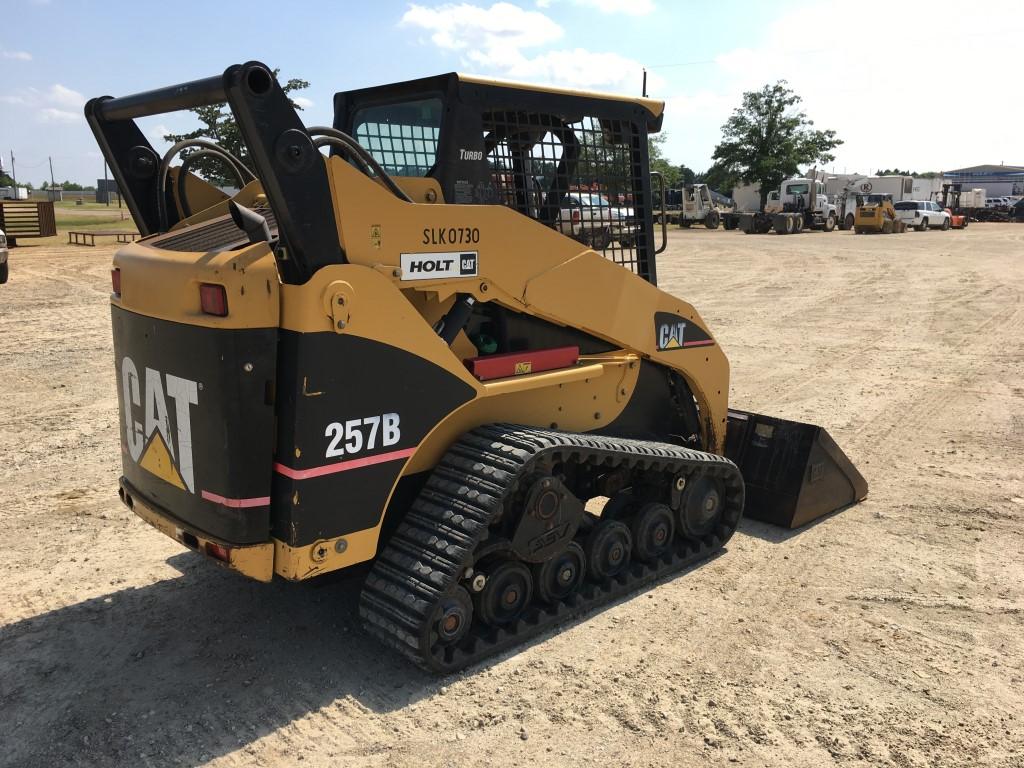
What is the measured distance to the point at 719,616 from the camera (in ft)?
14.5

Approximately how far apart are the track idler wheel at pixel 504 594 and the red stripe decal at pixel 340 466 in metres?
0.75

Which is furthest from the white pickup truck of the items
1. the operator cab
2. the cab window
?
the cab window

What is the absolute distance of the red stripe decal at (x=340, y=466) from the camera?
11.2ft

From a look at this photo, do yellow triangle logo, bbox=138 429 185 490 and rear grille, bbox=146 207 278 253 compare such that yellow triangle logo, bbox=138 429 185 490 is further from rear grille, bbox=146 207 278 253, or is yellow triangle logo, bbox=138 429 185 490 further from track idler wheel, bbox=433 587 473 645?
track idler wheel, bbox=433 587 473 645

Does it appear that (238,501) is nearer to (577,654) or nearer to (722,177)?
(577,654)

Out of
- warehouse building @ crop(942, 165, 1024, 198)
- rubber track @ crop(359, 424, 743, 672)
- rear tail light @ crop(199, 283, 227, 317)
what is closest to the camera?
rear tail light @ crop(199, 283, 227, 317)

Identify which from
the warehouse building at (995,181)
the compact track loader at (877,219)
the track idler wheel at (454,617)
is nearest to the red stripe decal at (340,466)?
the track idler wheel at (454,617)

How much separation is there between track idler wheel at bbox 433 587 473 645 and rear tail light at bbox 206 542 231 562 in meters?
0.92

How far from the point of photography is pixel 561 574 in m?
4.32

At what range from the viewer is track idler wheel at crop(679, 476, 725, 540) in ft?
16.5

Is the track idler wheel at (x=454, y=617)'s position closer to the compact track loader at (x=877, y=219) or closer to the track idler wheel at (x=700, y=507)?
the track idler wheel at (x=700, y=507)

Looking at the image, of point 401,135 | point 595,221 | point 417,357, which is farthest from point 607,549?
point 401,135

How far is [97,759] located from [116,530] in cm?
246

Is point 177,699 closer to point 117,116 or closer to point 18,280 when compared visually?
point 117,116
